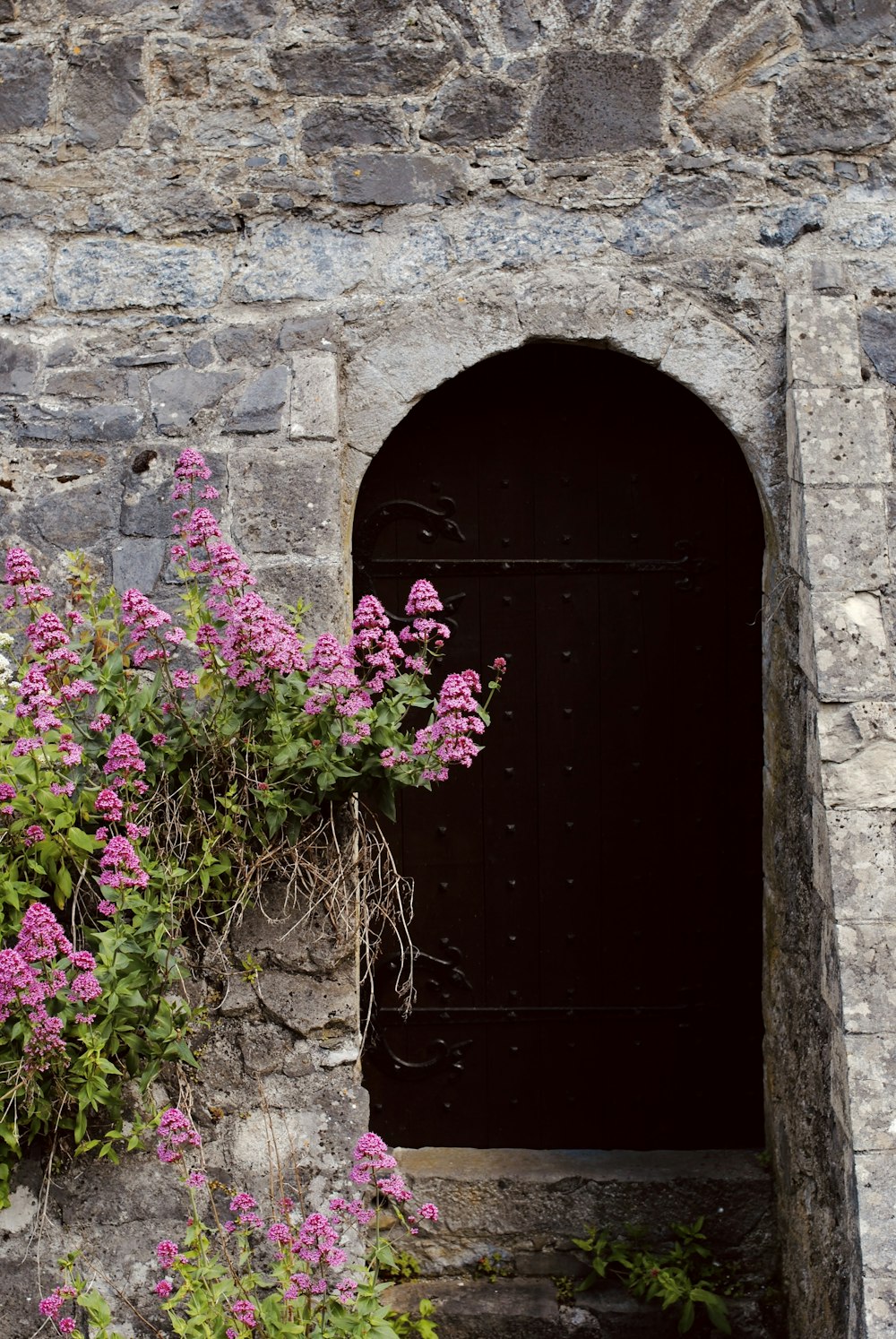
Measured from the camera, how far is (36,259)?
295 cm

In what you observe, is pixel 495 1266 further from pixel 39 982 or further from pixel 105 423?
pixel 105 423

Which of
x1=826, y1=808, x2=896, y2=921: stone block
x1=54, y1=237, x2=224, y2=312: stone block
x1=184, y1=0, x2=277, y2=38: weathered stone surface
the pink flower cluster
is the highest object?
x1=184, y1=0, x2=277, y2=38: weathered stone surface

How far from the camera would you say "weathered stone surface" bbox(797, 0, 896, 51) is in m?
2.90

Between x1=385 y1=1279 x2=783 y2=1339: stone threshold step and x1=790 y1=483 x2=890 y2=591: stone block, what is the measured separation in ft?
5.99

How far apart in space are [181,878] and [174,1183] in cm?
76

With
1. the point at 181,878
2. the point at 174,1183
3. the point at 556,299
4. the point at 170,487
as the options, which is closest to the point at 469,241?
the point at 556,299

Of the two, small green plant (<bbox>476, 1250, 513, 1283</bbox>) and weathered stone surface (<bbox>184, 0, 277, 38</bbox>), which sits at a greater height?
weathered stone surface (<bbox>184, 0, 277, 38</bbox>)

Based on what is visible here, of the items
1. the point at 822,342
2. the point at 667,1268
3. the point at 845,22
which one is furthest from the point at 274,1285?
the point at 845,22

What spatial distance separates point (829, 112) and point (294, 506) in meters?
1.61

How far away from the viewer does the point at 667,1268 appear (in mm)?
3039

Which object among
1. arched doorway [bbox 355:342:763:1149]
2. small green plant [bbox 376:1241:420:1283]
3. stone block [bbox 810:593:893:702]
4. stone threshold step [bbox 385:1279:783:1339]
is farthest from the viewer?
arched doorway [bbox 355:342:763:1149]

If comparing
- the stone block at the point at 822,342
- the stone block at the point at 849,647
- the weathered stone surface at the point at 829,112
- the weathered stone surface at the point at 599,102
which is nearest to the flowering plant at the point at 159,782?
the stone block at the point at 849,647

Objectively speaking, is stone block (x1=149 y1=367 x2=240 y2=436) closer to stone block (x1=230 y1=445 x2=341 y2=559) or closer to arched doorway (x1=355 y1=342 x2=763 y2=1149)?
stone block (x1=230 y1=445 x2=341 y2=559)

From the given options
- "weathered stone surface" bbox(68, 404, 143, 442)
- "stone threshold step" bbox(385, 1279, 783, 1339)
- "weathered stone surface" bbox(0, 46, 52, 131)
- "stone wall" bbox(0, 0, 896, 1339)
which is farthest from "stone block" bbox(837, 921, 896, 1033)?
"weathered stone surface" bbox(0, 46, 52, 131)
